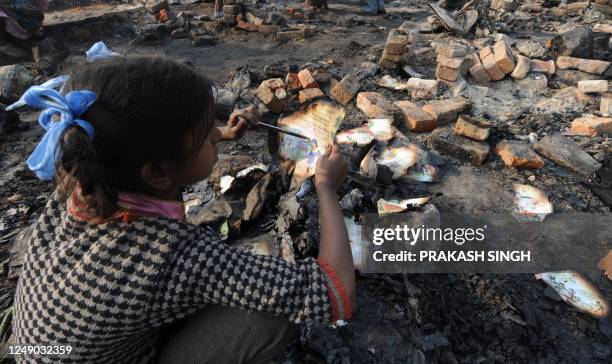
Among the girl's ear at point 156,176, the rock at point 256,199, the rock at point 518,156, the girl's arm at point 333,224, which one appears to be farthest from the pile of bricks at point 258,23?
the girl's ear at point 156,176

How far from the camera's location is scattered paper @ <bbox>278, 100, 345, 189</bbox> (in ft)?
7.59

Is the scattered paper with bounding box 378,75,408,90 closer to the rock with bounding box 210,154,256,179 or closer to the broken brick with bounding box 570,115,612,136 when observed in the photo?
the broken brick with bounding box 570,115,612,136

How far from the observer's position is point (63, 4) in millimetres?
8148

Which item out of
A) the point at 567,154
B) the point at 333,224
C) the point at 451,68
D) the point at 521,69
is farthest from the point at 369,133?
the point at 521,69

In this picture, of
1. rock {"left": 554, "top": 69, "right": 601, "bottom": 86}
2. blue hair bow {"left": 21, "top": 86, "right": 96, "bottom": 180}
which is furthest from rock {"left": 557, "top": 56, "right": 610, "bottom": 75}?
blue hair bow {"left": 21, "top": 86, "right": 96, "bottom": 180}

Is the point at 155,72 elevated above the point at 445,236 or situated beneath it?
elevated above

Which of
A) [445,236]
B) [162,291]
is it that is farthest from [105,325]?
[445,236]

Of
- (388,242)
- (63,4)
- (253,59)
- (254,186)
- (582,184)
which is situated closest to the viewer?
(388,242)

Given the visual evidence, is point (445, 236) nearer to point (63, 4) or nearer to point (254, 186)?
point (254, 186)

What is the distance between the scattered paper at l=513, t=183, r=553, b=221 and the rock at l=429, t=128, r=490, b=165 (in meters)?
0.35

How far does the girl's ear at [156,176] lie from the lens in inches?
42.2

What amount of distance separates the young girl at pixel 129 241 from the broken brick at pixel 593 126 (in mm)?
3060

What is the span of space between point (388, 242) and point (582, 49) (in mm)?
3892

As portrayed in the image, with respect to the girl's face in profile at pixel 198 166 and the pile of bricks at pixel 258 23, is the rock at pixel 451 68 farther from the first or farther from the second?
the girl's face in profile at pixel 198 166
